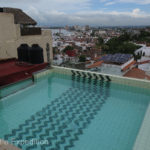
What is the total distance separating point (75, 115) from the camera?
5.50 meters

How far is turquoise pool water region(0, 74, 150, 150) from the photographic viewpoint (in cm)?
425

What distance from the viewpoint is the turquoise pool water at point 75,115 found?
13.9 feet

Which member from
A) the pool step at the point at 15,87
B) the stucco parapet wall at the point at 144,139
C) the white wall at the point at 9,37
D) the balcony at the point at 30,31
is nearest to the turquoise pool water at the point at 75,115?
the pool step at the point at 15,87

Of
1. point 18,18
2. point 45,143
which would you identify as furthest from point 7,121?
point 18,18

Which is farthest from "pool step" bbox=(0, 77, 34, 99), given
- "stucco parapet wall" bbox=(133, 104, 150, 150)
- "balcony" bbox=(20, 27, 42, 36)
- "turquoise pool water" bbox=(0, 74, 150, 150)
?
"stucco parapet wall" bbox=(133, 104, 150, 150)

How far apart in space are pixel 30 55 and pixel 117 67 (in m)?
9.42

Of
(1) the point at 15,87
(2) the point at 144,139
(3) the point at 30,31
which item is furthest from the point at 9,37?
(2) the point at 144,139

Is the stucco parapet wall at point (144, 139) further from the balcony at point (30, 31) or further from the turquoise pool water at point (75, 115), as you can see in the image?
the balcony at point (30, 31)

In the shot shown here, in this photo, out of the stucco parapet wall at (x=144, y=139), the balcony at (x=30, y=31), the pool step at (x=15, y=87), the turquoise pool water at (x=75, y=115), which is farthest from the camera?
the balcony at (x=30, y=31)

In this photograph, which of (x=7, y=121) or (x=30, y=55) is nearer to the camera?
(x=7, y=121)

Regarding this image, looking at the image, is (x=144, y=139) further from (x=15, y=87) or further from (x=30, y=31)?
(x=30, y=31)

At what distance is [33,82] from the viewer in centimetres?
806

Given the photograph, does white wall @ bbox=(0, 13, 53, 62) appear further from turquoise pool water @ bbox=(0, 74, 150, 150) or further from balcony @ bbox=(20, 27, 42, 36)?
turquoise pool water @ bbox=(0, 74, 150, 150)

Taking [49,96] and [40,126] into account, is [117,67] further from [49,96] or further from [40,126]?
[40,126]
